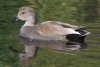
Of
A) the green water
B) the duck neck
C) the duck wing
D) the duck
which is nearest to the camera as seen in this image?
the green water

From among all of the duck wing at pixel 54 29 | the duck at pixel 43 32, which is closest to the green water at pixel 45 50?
the duck at pixel 43 32

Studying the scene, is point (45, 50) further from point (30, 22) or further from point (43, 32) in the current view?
point (30, 22)

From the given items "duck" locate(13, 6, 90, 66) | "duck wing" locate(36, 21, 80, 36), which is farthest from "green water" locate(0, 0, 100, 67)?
"duck wing" locate(36, 21, 80, 36)

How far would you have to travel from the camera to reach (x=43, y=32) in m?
11.1

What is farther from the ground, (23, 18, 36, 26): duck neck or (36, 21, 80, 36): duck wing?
(36, 21, 80, 36): duck wing

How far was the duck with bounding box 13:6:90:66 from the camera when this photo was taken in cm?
1047

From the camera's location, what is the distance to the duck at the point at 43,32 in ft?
34.3

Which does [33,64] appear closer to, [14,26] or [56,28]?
[56,28]

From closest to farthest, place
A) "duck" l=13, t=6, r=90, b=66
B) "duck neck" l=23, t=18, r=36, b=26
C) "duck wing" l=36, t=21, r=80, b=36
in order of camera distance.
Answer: "duck" l=13, t=6, r=90, b=66 → "duck wing" l=36, t=21, r=80, b=36 → "duck neck" l=23, t=18, r=36, b=26

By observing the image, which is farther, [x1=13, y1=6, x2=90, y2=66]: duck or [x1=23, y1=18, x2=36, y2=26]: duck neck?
[x1=23, y1=18, x2=36, y2=26]: duck neck

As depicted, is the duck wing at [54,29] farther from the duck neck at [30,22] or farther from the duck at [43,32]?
the duck neck at [30,22]

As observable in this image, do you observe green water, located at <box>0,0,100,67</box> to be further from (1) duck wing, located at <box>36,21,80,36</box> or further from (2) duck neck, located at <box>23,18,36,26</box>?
(1) duck wing, located at <box>36,21,80,36</box>

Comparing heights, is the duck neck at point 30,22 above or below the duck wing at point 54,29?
below

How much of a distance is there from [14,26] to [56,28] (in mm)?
1180
